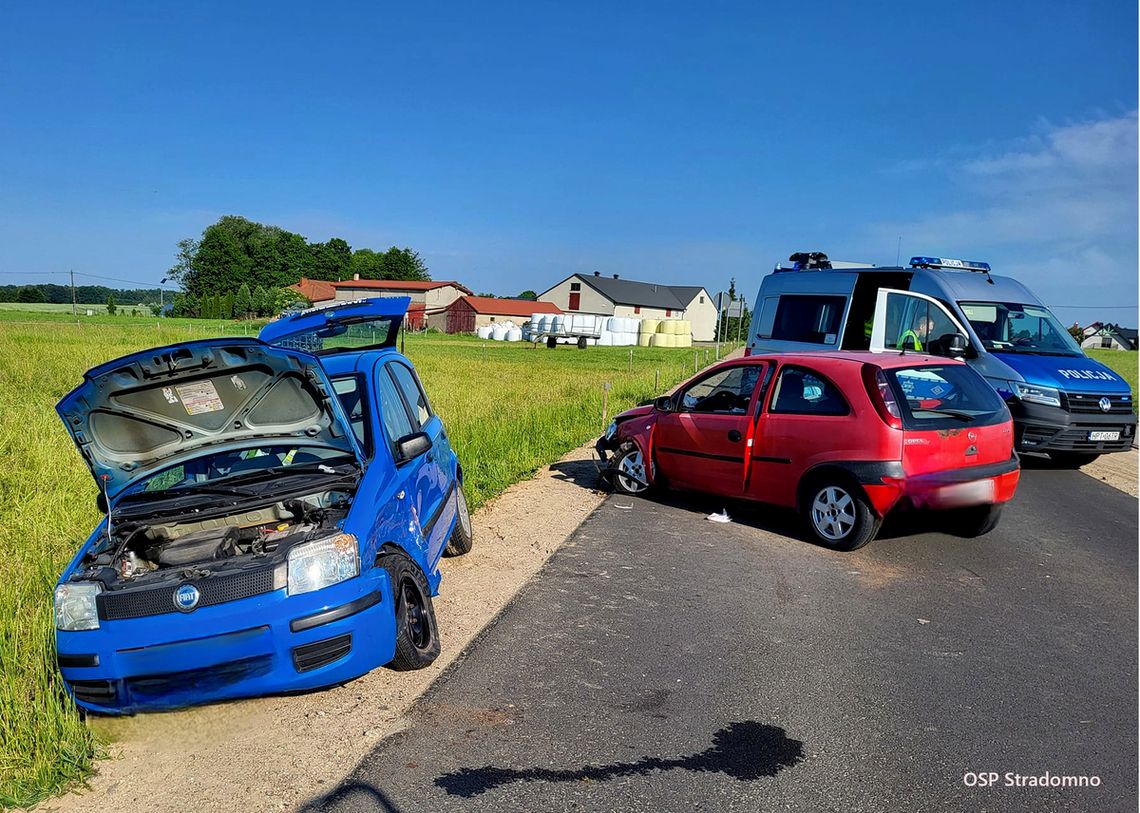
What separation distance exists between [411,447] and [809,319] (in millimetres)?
9761

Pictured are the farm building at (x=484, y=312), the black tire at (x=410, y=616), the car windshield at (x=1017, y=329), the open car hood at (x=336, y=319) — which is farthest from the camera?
the farm building at (x=484, y=312)

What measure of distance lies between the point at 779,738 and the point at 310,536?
237 centimetres

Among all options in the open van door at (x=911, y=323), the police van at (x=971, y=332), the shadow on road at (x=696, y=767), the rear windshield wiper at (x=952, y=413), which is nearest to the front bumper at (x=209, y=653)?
the shadow on road at (x=696, y=767)

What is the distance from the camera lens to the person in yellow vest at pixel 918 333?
39.7ft

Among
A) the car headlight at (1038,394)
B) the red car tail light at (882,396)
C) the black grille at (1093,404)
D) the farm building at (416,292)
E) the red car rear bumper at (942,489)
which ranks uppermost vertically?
the farm building at (416,292)

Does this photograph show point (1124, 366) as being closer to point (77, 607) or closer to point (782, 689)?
point (782, 689)

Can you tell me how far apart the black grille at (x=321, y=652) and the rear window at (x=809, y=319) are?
10.4 m

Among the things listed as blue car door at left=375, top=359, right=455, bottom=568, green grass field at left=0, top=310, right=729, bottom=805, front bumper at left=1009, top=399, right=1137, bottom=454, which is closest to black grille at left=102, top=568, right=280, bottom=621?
green grass field at left=0, top=310, right=729, bottom=805

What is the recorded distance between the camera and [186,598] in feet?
12.4

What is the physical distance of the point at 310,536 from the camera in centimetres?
412

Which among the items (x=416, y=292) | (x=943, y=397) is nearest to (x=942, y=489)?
(x=943, y=397)

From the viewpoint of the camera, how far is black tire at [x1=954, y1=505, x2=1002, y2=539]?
7.29 meters

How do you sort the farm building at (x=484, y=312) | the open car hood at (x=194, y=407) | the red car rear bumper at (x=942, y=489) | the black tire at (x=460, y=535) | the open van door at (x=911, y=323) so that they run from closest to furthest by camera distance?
the open car hood at (x=194, y=407)
the red car rear bumper at (x=942, y=489)
the black tire at (x=460, y=535)
the open van door at (x=911, y=323)
the farm building at (x=484, y=312)

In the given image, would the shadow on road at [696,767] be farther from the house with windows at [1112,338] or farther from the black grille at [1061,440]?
the house with windows at [1112,338]
